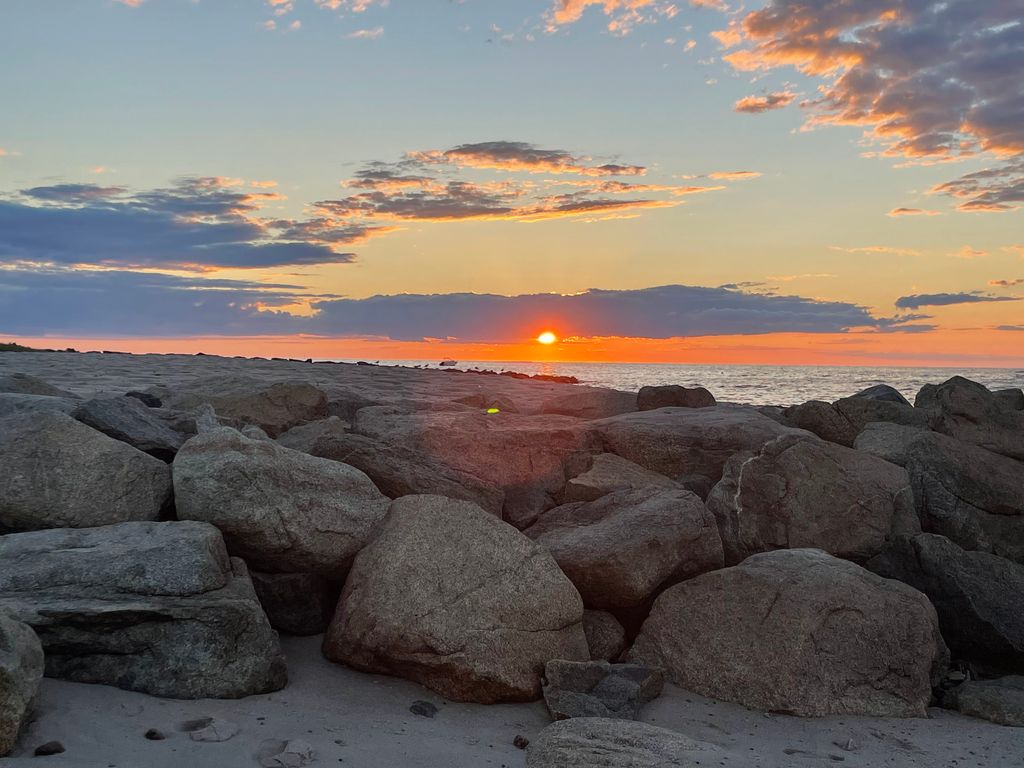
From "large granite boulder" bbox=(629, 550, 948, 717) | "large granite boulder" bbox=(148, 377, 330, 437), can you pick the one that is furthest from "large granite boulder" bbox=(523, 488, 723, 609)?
"large granite boulder" bbox=(148, 377, 330, 437)

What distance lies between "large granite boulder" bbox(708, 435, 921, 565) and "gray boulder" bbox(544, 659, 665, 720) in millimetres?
2397

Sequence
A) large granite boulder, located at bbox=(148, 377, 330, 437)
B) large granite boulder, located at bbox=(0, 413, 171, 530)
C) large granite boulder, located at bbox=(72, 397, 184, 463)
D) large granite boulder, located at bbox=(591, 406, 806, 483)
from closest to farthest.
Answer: large granite boulder, located at bbox=(0, 413, 171, 530)
large granite boulder, located at bbox=(72, 397, 184, 463)
large granite boulder, located at bbox=(591, 406, 806, 483)
large granite boulder, located at bbox=(148, 377, 330, 437)

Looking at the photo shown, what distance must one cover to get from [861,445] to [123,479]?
26.2 ft

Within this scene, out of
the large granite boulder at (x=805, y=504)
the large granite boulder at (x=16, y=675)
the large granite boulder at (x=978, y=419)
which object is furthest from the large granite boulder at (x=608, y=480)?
the large granite boulder at (x=16, y=675)

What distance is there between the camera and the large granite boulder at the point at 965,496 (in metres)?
8.96

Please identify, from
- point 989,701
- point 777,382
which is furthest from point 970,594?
point 777,382

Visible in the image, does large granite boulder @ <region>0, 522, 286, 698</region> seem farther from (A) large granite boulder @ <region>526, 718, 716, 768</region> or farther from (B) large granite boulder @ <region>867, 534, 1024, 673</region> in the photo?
(B) large granite boulder @ <region>867, 534, 1024, 673</region>

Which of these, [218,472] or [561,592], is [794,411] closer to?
[561,592]

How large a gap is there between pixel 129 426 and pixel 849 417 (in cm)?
912

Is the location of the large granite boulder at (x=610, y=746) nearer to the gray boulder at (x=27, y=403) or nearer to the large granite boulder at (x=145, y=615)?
the large granite boulder at (x=145, y=615)

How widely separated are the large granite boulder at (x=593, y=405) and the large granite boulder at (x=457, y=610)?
6.16 meters

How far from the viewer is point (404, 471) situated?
763 cm

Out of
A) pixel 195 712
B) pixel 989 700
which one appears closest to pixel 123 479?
pixel 195 712

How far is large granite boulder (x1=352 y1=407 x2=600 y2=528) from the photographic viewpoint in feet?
27.9
